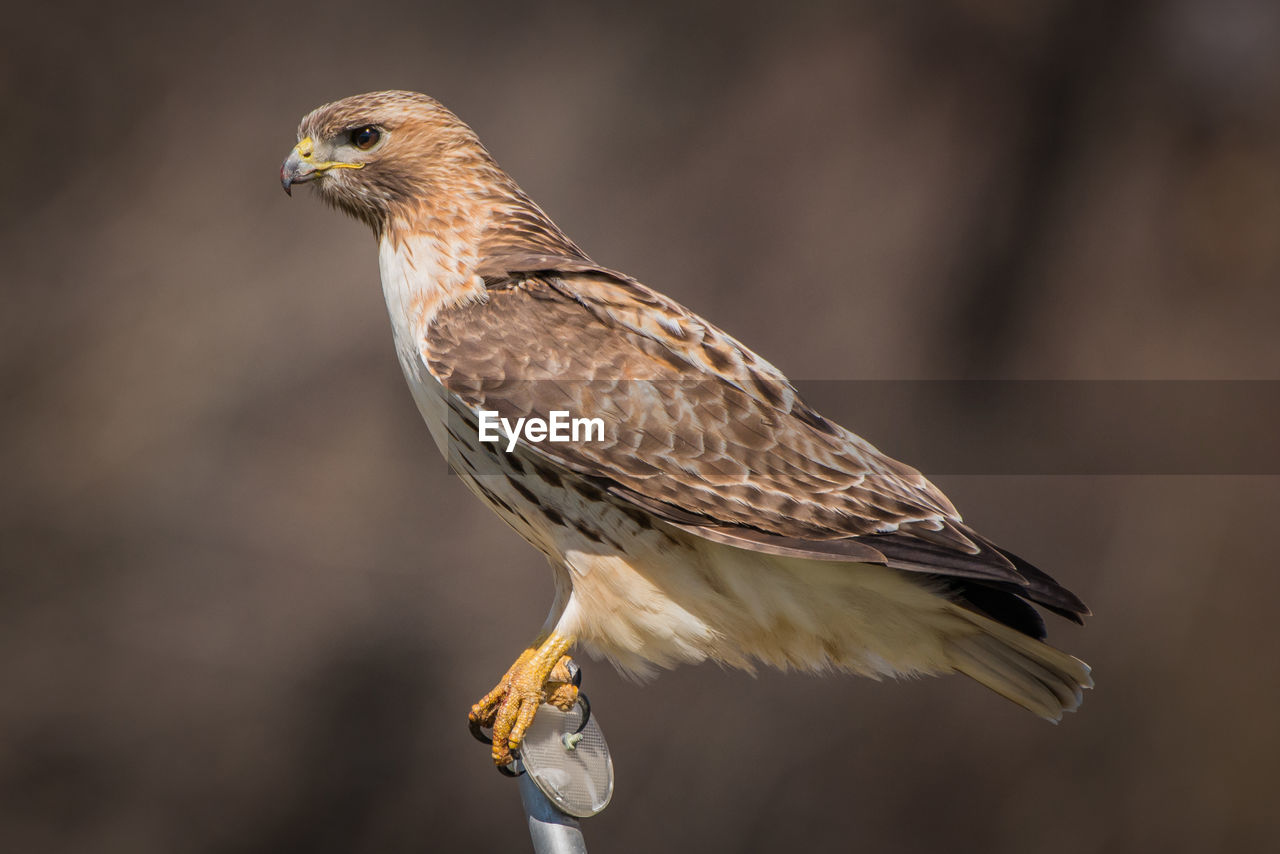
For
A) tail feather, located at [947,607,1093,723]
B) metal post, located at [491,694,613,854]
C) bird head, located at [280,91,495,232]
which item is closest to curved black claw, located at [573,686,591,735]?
metal post, located at [491,694,613,854]

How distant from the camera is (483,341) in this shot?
4.70ft

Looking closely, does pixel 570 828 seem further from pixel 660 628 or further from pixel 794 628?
pixel 794 628

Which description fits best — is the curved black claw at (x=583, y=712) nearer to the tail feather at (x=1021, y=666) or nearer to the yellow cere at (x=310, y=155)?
the tail feather at (x=1021, y=666)

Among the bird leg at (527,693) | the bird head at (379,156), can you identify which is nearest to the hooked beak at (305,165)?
the bird head at (379,156)

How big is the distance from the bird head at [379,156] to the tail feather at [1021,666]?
962 millimetres

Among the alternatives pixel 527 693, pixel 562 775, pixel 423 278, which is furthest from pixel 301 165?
pixel 562 775

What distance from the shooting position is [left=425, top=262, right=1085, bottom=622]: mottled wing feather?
1.35 meters

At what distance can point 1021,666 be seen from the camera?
143 cm

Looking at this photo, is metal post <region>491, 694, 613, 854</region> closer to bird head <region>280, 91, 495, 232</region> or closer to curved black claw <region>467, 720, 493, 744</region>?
curved black claw <region>467, 720, 493, 744</region>

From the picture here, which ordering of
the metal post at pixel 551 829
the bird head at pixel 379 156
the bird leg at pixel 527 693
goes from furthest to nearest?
the bird head at pixel 379 156, the bird leg at pixel 527 693, the metal post at pixel 551 829

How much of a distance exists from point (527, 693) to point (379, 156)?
2.63ft

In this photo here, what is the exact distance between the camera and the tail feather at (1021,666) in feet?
4.53

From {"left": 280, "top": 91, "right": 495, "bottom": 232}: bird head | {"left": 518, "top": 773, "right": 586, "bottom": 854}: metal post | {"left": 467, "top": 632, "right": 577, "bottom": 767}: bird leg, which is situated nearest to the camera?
{"left": 518, "top": 773, "right": 586, "bottom": 854}: metal post

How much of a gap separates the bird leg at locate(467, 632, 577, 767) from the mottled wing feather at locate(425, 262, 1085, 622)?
0.25 meters
